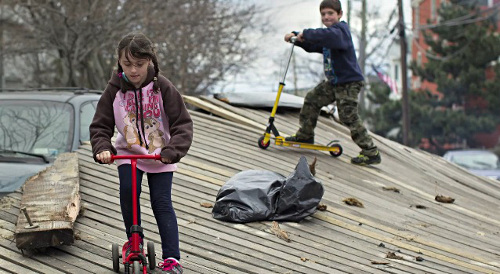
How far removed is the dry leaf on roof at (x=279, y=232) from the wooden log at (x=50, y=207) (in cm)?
146

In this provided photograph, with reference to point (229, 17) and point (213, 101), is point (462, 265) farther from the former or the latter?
point (229, 17)

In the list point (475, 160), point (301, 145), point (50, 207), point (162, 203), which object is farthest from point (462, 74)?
point (162, 203)

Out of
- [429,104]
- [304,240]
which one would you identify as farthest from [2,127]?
[429,104]

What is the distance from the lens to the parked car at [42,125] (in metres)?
8.07

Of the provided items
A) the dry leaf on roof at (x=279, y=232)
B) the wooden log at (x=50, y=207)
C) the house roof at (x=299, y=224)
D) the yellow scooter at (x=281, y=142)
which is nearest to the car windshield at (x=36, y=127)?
the house roof at (x=299, y=224)

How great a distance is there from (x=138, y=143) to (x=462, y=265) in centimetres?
275

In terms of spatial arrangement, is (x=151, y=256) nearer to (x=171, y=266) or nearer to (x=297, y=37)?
(x=171, y=266)

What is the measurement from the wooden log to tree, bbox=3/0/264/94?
586 inches

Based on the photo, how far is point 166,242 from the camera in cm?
499

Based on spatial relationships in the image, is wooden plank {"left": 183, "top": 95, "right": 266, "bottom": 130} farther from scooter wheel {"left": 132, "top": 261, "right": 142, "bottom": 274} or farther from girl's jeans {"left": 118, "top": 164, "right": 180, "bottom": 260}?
scooter wheel {"left": 132, "top": 261, "right": 142, "bottom": 274}

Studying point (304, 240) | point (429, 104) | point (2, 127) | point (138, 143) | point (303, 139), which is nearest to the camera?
point (138, 143)

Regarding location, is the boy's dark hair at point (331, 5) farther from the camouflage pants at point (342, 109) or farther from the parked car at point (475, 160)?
the parked car at point (475, 160)

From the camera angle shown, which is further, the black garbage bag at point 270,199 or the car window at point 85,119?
the car window at point 85,119

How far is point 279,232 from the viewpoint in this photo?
6191 millimetres
